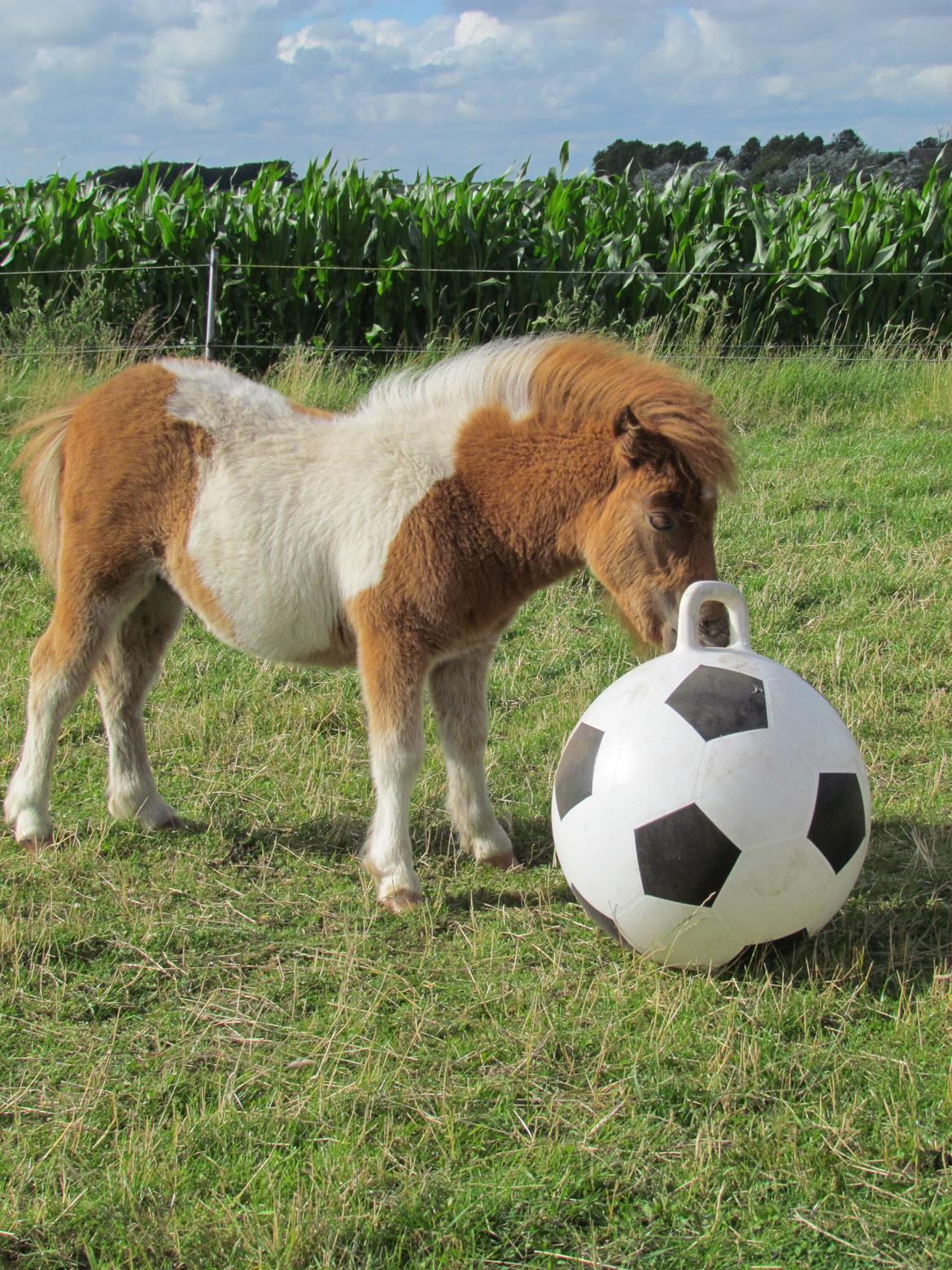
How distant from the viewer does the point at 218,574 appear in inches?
177

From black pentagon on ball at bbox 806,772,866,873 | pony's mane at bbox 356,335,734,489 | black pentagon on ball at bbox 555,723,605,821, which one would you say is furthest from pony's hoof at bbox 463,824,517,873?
pony's mane at bbox 356,335,734,489

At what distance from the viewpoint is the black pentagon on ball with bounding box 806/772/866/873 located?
3406mm

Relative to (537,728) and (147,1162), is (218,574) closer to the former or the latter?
(537,728)

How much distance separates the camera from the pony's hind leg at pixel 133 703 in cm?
499

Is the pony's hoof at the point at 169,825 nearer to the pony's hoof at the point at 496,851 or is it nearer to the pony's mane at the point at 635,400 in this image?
the pony's hoof at the point at 496,851

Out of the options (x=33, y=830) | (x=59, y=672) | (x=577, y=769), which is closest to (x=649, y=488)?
(x=577, y=769)

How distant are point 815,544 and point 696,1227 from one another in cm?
565

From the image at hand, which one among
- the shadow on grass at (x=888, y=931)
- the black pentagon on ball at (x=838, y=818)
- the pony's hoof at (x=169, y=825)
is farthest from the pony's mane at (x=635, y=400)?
the pony's hoof at (x=169, y=825)

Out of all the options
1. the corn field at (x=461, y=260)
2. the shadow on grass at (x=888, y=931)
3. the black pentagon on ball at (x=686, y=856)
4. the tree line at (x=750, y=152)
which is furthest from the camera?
the tree line at (x=750, y=152)

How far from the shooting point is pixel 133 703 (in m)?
5.09

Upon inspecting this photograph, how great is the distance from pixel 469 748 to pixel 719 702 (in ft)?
4.83

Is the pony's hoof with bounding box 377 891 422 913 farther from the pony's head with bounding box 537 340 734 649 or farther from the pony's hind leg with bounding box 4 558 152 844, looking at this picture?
the pony's hind leg with bounding box 4 558 152 844

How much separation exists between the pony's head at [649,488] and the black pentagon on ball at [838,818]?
2.39 ft

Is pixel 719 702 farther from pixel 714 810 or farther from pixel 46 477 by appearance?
pixel 46 477
